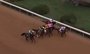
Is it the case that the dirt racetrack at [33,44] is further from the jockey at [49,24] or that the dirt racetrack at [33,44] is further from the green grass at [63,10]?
the green grass at [63,10]

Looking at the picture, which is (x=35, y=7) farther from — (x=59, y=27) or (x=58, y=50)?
(x=58, y=50)

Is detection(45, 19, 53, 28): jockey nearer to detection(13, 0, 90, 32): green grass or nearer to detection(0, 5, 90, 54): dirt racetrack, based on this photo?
detection(0, 5, 90, 54): dirt racetrack

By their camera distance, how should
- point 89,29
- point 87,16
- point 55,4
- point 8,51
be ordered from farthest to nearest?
point 55,4 < point 87,16 < point 89,29 < point 8,51

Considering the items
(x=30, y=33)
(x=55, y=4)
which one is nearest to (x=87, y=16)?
(x=55, y=4)

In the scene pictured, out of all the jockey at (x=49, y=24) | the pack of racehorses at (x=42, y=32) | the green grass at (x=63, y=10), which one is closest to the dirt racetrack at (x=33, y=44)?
the pack of racehorses at (x=42, y=32)

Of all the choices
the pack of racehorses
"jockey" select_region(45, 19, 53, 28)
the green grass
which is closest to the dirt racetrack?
the pack of racehorses
